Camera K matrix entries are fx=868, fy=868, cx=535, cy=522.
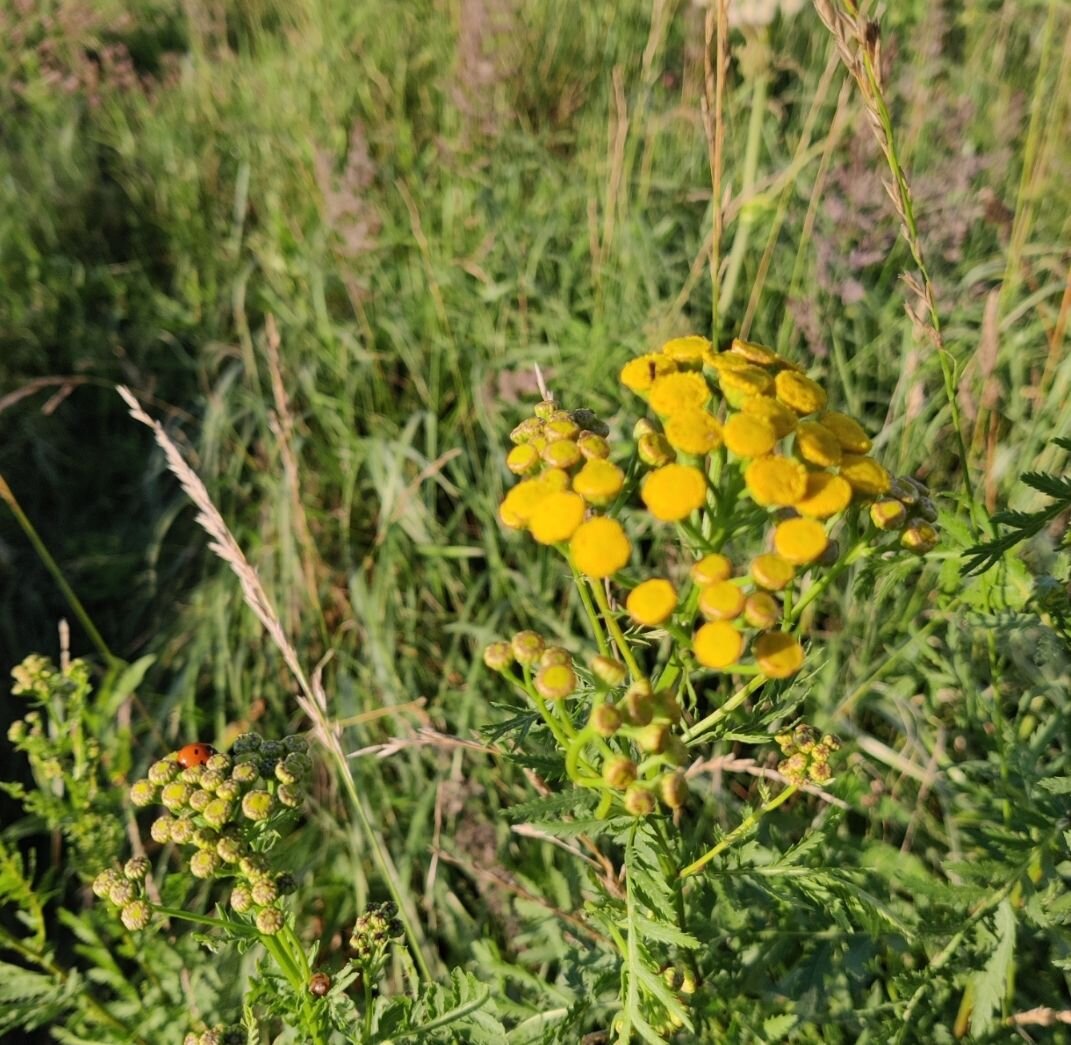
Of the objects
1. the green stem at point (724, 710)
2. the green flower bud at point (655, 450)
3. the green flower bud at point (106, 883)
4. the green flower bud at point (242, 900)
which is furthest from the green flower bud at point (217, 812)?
the green flower bud at point (655, 450)

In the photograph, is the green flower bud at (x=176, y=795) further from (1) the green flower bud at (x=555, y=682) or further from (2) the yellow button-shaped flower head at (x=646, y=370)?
(2) the yellow button-shaped flower head at (x=646, y=370)

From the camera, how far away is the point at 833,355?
3.03 m

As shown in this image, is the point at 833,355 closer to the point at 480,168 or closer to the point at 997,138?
the point at 997,138

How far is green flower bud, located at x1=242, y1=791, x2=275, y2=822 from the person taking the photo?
134cm

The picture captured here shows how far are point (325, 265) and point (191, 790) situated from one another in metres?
2.68

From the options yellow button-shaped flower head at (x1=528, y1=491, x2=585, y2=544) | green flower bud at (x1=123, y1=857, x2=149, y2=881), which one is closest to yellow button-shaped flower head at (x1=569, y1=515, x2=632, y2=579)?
yellow button-shaped flower head at (x1=528, y1=491, x2=585, y2=544)

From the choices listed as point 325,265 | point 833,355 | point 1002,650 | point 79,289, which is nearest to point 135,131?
point 79,289

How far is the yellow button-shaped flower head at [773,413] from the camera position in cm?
122

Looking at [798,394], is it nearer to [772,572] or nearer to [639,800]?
[772,572]

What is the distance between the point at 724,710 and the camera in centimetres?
123

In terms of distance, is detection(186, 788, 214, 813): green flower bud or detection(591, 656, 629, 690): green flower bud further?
detection(186, 788, 214, 813): green flower bud

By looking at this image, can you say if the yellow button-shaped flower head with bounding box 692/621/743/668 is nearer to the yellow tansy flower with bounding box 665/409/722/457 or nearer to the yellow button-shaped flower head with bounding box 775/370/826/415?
the yellow tansy flower with bounding box 665/409/722/457

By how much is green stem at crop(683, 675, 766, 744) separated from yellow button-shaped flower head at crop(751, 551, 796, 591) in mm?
124

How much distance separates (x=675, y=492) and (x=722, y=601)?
161 mm
